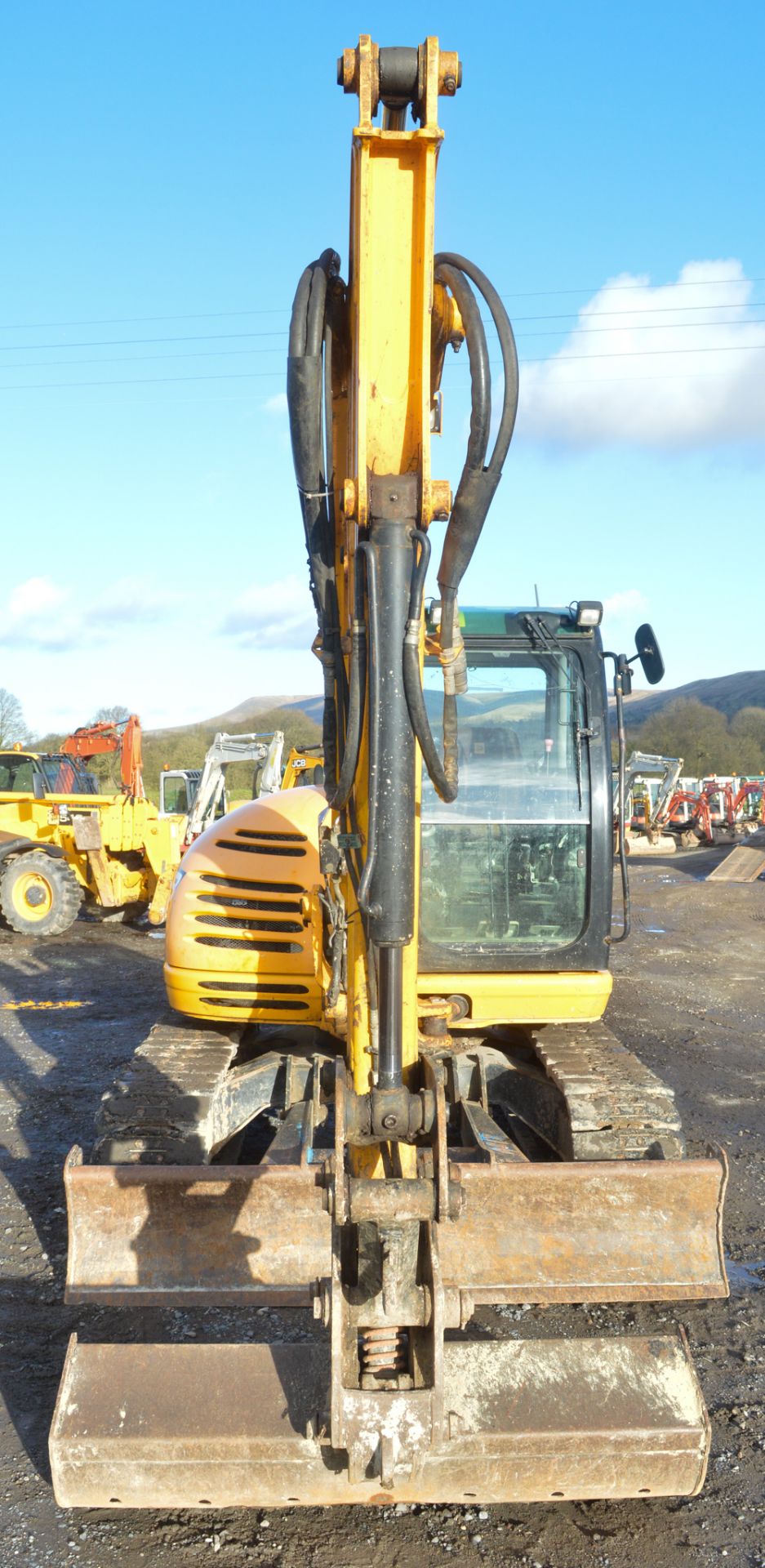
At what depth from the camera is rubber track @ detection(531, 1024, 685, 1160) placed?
3631mm

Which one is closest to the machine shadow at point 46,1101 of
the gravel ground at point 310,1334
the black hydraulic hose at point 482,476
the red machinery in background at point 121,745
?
the gravel ground at point 310,1334

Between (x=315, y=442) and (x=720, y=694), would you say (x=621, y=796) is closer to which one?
(x=315, y=442)

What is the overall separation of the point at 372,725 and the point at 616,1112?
1.82 meters

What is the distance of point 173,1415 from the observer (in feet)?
8.32

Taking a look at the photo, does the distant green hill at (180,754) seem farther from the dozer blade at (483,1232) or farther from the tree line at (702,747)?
the dozer blade at (483,1232)

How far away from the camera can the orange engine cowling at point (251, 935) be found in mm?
4312

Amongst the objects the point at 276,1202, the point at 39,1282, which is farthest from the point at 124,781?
the point at 276,1202

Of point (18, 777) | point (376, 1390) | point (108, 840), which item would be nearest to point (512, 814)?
point (376, 1390)

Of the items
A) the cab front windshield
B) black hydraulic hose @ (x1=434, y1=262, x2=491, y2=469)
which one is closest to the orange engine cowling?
the cab front windshield

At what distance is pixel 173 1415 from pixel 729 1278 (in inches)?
90.9

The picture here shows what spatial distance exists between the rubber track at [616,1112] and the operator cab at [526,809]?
17.3 inches

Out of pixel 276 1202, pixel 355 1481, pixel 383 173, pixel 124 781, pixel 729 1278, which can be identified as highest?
pixel 383 173

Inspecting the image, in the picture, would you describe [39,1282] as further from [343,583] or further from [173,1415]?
[343,583]

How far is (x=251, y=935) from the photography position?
14.3 feet
